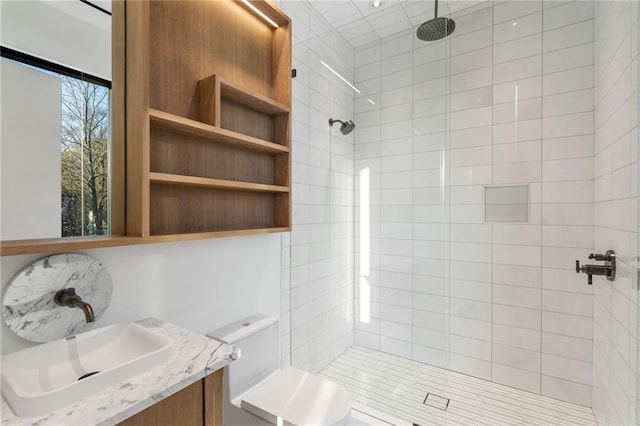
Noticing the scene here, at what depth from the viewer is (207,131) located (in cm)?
136

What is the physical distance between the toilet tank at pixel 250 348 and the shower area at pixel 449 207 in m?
0.37

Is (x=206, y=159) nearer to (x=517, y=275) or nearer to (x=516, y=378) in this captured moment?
(x=517, y=275)

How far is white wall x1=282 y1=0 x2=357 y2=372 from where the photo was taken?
6.68ft

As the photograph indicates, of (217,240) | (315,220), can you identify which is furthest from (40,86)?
(315,220)

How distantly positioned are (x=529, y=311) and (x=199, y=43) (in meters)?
2.55

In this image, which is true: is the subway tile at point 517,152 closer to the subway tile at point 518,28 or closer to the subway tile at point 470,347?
the subway tile at point 518,28

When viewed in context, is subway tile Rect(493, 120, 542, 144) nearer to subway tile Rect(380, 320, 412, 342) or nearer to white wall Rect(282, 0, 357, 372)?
white wall Rect(282, 0, 357, 372)

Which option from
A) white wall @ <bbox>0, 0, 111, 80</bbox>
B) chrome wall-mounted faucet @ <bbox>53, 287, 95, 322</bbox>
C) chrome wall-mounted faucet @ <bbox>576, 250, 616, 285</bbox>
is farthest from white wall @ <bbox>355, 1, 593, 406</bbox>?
chrome wall-mounted faucet @ <bbox>53, 287, 95, 322</bbox>

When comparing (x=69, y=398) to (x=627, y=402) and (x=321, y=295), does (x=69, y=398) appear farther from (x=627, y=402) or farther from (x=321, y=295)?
(x=627, y=402)

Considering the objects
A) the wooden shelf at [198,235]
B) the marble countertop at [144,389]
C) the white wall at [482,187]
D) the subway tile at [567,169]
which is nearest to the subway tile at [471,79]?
the white wall at [482,187]

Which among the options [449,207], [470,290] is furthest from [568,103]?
[470,290]

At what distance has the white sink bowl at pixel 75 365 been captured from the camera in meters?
0.69

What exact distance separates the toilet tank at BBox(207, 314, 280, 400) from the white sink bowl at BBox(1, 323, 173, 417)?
15.6 inches

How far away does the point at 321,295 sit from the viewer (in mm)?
2223
